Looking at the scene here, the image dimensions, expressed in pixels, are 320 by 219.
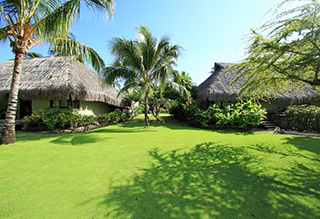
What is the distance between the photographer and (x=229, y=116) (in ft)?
26.5

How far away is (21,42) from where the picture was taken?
15.7ft

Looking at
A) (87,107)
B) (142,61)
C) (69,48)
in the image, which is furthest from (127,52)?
(87,107)

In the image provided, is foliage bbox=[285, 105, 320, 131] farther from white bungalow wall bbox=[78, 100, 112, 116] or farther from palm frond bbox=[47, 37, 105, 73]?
white bungalow wall bbox=[78, 100, 112, 116]

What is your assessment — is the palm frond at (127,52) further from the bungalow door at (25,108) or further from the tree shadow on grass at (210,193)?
the bungalow door at (25,108)

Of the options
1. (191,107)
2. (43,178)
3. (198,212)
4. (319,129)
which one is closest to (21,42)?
(43,178)

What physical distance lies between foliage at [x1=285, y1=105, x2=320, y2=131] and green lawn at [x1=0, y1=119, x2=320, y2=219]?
523 centimetres

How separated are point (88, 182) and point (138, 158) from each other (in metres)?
1.37

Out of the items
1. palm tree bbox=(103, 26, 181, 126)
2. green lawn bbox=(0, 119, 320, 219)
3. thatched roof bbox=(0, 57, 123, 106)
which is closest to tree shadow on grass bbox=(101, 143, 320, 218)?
green lawn bbox=(0, 119, 320, 219)

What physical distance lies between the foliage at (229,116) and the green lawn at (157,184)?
3889 mm

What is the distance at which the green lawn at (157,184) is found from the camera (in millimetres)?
1802

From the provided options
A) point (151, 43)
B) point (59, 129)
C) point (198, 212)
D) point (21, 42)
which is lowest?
point (198, 212)

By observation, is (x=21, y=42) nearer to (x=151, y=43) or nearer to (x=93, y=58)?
(x=93, y=58)

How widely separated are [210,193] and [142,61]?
7.47m

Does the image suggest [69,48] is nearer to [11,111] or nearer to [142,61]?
[11,111]
